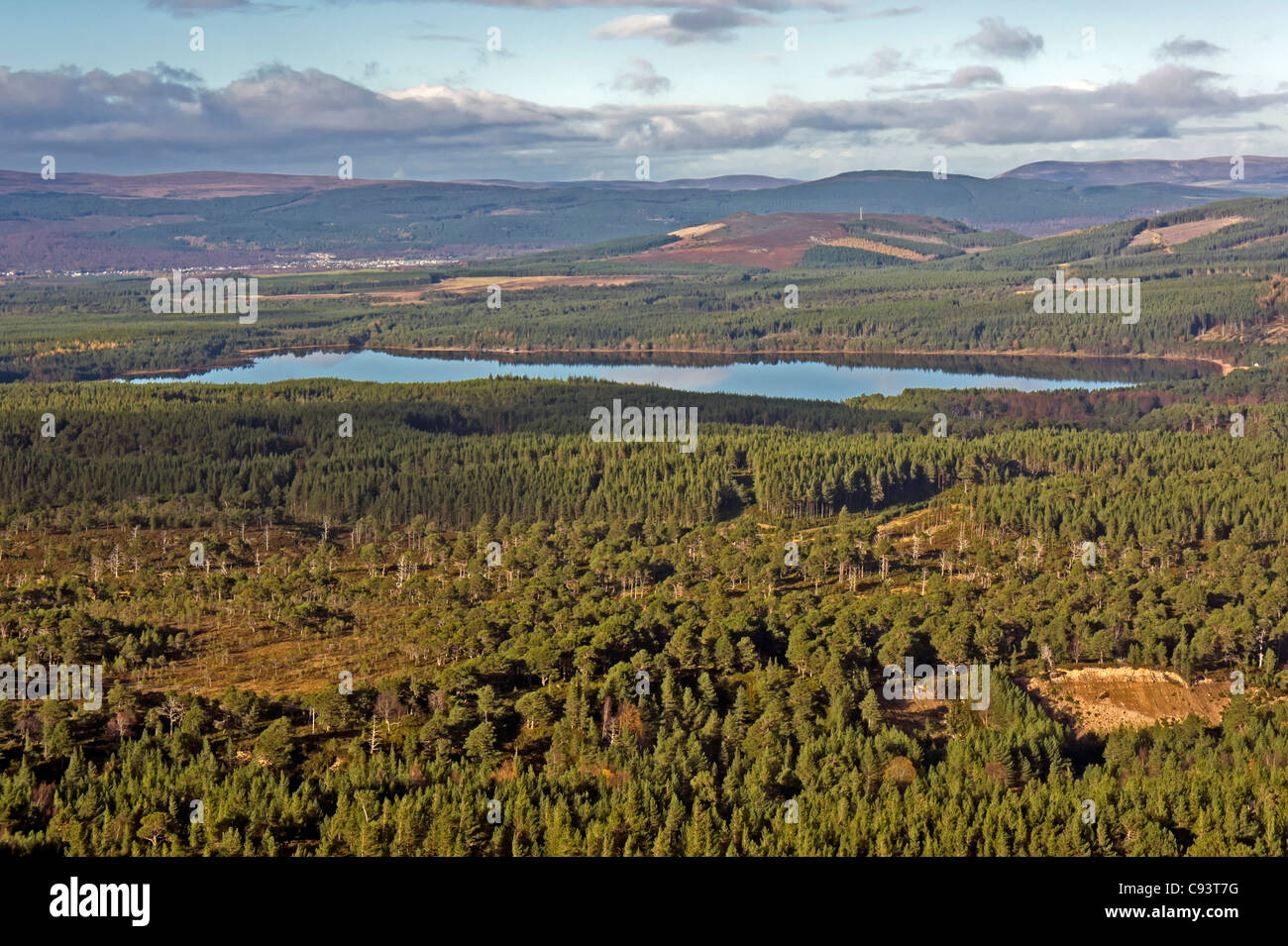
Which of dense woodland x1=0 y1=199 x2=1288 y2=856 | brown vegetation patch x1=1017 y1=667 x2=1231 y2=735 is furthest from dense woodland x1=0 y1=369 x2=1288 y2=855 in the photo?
brown vegetation patch x1=1017 y1=667 x2=1231 y2=735

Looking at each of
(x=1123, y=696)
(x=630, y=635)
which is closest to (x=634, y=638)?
(x=630, y=635)

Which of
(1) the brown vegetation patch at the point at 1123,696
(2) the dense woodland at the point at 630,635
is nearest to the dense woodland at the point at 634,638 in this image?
(2) the dense woodland at the point at 630,635

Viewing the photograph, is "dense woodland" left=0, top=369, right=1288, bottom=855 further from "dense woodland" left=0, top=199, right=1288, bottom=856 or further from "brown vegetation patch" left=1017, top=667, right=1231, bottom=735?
"brown vegetation patch" left=1017, top=667, right=1231, bottom=735

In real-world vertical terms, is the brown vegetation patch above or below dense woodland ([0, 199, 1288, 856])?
below

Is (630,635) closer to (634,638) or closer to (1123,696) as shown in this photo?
(634,638)

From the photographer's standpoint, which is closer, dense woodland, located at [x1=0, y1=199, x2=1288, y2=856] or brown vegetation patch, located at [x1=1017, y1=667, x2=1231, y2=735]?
dense woodland, located at [x1=0, y1=199, x2=1288, y2=856]

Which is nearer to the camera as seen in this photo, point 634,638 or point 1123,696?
point 1123,696

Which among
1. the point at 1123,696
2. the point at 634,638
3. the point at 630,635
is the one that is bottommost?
the point at 1123,696

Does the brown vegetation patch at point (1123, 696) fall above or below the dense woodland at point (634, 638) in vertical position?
below

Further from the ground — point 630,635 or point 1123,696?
point 630,635

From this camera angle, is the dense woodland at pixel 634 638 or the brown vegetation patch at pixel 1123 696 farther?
the brown vegetation patch at pixel 1123 696

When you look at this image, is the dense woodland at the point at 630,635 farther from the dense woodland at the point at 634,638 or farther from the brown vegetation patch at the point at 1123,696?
the brown vegetation patch at the point at 1123,696
